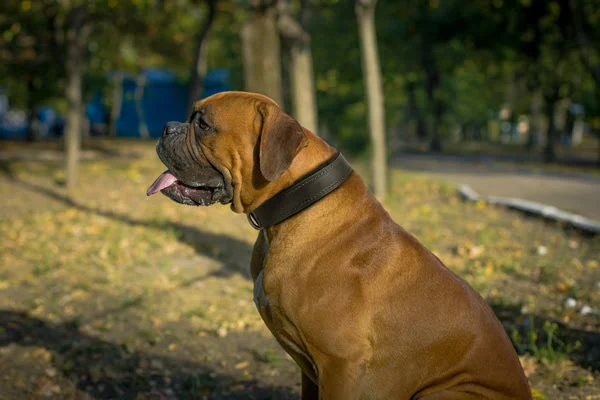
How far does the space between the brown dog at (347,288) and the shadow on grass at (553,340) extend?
2.08 m

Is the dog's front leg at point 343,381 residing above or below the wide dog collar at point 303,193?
below

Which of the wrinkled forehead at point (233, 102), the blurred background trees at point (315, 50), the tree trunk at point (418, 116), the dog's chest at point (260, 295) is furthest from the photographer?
the tree trunk at point (418, 116)

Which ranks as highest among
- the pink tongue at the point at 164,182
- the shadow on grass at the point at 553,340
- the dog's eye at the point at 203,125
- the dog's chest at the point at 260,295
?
the dog's eye at the point at 203,125

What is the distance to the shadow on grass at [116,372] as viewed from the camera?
4.67 meters

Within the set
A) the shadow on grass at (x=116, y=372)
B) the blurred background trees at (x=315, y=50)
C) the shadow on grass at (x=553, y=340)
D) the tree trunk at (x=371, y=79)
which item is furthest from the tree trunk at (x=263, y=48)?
the shadow on grass at (x=116, y=372)

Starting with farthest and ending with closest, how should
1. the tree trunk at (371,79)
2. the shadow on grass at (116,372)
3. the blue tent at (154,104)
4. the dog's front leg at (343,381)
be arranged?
the blue tent at (154,104) → the tree trunk at (371,79) → the shadow on grass at (116,372) → the dog's front leg at (343,381)

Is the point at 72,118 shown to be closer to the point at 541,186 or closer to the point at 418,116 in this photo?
the point at 541,186

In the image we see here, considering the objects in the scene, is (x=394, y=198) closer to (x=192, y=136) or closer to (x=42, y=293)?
(x=42, y=293)

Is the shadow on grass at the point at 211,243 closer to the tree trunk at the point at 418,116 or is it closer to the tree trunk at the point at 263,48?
the tree trunk at the point at 263,48

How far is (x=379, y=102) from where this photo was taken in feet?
44.8

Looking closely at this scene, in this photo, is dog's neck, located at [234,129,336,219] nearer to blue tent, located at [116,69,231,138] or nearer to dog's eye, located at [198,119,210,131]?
dog's eye, located at [198,119,210,131]

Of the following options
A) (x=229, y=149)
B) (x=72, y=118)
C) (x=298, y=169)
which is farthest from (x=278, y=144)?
(x=72, y=118)

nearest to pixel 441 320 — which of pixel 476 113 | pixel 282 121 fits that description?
pixel 282 121

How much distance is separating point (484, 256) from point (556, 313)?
7.59 ft
